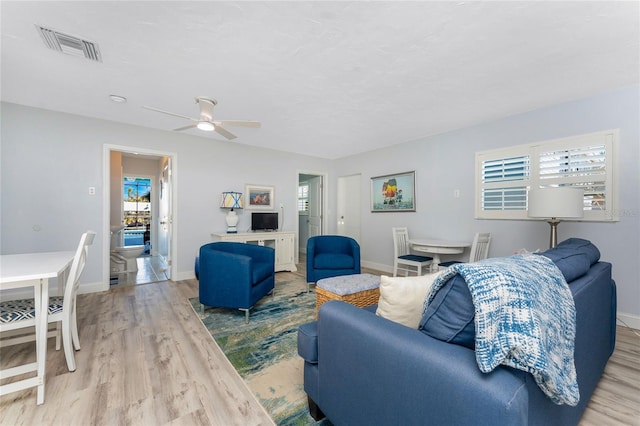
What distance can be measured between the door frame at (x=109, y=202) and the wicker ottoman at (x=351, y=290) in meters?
2.94

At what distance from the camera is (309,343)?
1.35 metres

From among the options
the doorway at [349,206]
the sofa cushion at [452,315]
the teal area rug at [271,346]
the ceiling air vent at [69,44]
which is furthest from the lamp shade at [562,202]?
the ceiling air vent at [69,44]

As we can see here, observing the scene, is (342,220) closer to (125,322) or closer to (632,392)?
(125,322)

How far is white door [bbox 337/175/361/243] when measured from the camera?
573 cm

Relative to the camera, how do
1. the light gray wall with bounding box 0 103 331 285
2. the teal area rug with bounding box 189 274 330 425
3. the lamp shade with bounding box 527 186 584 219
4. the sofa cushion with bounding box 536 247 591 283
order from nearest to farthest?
the sofa cushion with bounding box 536 247 591 283 → the teal area rug with bounding box 189 274 330 425 → the lamp shade with bounding box 527 186 584 219 → the light gray wall with bounding box 0 103 331 285

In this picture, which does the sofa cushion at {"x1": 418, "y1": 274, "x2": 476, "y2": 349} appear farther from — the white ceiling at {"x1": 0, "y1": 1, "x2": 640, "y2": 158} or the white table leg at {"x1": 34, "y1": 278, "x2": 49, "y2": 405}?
the white table leg at {"x1": 34, "y1": 278, "x2": 49, "y2": 405}

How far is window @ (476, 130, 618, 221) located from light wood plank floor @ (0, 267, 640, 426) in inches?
54.9

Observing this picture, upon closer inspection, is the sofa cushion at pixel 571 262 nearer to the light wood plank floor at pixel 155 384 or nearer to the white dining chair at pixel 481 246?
the light wood plank floor at pixel 155 384

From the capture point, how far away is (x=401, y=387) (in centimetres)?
89

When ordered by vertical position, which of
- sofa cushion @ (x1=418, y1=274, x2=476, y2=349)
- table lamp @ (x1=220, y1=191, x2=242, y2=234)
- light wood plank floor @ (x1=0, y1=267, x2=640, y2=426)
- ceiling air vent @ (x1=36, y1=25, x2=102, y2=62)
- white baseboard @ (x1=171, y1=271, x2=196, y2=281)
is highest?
ceiling air vent @ (x1=36, y1=25, x2=102, y2=62)

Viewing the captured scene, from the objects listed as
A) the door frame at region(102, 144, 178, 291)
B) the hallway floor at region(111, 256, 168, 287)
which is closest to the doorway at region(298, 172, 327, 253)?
the door frame at region(102, 144, 178, 291)

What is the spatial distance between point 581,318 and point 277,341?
6.55 feet

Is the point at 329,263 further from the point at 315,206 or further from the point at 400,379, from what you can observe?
the point at 315,206

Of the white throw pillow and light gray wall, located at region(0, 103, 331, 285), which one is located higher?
light gray wall, located at region(0, 103, 331, 285)
